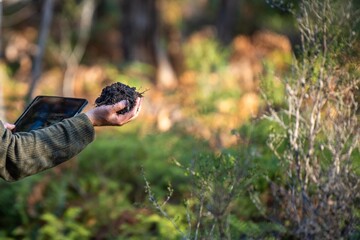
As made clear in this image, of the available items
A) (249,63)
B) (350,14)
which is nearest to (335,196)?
(350,14)

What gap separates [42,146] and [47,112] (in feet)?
1.55

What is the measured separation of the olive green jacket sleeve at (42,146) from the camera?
132 inches

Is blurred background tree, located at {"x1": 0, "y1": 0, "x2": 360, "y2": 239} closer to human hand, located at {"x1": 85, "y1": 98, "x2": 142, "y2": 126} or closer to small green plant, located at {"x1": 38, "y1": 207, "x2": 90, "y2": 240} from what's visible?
small green plant, located at {"x1": 38, "y1": 207, "x2": 90, "y2": 240}

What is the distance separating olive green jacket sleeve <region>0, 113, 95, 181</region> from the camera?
336 centimetres

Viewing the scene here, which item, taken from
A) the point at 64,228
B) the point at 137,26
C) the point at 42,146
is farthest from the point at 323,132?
the point at 137,26

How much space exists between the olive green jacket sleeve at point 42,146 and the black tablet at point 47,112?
263 mm

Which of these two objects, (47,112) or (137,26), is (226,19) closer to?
(137,26)

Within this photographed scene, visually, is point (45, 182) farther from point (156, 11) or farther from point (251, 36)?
point (251, 36)

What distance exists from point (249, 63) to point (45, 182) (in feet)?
32.1

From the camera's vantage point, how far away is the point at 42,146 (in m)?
3.43

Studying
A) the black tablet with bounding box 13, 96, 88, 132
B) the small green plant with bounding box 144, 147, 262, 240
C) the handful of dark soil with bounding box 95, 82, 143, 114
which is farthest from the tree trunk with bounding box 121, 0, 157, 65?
the handful of dark soil with bounding box 95, 82, 143, 114

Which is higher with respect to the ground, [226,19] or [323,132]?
[323,132]

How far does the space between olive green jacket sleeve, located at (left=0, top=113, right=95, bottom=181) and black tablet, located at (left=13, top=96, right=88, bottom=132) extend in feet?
0.86

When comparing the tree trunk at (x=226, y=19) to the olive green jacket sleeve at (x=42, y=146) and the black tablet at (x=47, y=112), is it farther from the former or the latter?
the olive green jacket sleeve at (x=42, y=146)
